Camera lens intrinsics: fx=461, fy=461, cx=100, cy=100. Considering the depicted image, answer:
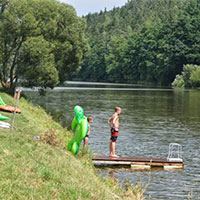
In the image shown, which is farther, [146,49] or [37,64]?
[146,49]

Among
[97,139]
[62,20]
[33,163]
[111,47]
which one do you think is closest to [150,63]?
[111,47]

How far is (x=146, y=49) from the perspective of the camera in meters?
135

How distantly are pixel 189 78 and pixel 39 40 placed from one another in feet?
208

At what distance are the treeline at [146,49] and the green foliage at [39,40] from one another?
68.5m

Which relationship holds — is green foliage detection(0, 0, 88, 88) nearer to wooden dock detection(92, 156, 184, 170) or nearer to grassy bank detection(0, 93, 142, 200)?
wooden dock detection(92, 156, 184, 170)

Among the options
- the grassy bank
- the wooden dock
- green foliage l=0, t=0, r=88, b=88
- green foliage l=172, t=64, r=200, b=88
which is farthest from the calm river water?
green foliage l=172, t=64, r=200, b=88

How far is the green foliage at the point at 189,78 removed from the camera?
91750 mm

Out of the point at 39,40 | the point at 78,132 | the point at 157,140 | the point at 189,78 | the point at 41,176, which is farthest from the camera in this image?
the point at 189,78

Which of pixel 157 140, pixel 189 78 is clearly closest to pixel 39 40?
pixel 157 140

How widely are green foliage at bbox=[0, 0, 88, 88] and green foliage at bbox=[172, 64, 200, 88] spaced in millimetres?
53408

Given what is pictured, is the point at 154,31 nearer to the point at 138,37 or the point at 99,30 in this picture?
the point at 138,37

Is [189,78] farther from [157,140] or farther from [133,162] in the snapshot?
[133,162]

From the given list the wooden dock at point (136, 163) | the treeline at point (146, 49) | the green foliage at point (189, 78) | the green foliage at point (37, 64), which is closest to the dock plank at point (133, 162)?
the wooden dock at point (136, 163)

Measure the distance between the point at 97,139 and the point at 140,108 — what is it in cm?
2090
